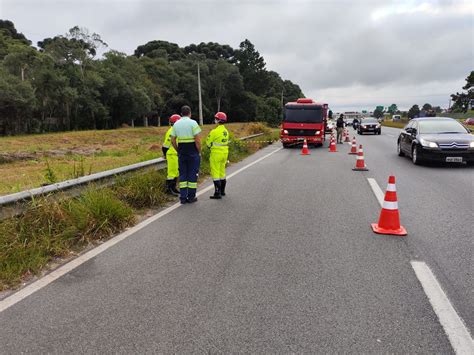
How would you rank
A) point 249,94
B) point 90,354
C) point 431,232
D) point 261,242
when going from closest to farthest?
point 90,354, point 261,242, point 431,232, point 249,94

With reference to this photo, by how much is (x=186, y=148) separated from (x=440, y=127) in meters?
9.64

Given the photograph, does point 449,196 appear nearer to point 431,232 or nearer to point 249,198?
point 431,232

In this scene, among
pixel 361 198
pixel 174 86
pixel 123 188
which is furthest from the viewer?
pixel 174 86

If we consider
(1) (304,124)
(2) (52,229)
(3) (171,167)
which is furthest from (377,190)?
(1) (304,124)

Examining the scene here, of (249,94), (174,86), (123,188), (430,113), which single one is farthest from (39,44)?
(123,188)

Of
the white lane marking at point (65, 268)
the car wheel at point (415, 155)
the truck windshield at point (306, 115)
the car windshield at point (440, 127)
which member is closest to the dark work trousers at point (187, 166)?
the white lane marking at point (65, 268)

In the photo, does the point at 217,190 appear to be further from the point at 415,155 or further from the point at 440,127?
the point at 440,127

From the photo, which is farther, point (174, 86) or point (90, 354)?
point (174, 86)

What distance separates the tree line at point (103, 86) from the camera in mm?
47250

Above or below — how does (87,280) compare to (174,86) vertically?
below

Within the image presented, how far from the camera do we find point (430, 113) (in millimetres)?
24812

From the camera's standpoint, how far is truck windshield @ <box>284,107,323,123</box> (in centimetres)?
2256

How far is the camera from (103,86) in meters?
58.3

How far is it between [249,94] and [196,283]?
95.6 meters
